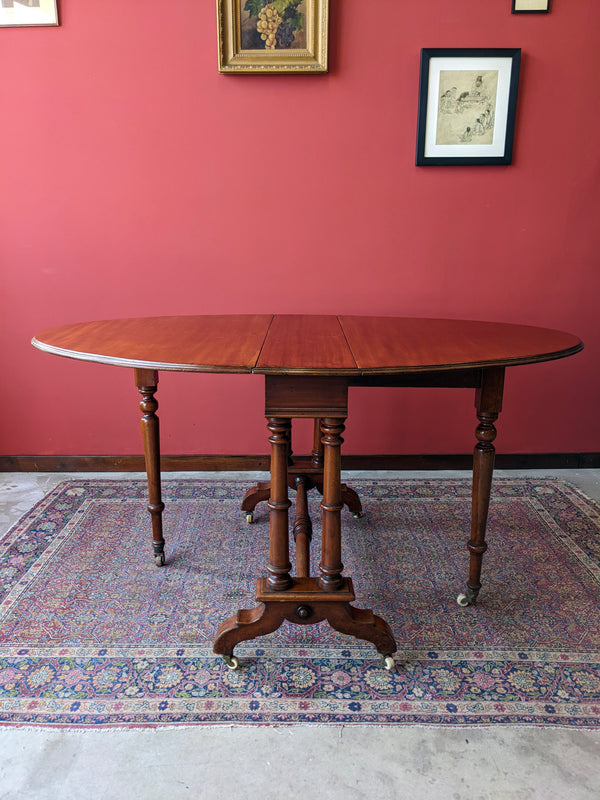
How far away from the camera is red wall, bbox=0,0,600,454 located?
2525 mm

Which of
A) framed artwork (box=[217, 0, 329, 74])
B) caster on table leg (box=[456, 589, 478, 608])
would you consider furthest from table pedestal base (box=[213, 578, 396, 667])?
framed artwork (box=[217, 0, 329, 74])

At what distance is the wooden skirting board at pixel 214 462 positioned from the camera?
298 cm

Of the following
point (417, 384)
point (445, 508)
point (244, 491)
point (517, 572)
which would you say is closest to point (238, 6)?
point (417, 384)

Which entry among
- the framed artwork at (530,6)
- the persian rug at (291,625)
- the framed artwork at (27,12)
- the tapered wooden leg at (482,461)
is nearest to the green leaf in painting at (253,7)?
the framed artwork at (27,12)

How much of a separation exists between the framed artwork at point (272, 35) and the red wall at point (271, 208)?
0.22 feet

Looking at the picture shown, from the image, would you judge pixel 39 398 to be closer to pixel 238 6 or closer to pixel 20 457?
pixel 20 457

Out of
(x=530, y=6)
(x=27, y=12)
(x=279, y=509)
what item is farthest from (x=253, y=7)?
(x=279, y=509)

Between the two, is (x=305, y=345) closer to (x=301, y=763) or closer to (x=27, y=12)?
(x=301, y=763)

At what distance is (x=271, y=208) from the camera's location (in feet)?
8.86

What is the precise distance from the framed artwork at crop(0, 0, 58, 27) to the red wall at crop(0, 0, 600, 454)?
0.04m

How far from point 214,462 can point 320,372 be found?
1.77m

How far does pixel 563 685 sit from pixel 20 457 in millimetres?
2705

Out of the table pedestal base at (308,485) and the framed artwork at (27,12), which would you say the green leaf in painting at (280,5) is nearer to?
the framed artwork at (27,12)

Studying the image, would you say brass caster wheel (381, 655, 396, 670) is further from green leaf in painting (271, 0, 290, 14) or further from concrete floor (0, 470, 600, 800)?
green leaf in painting (271, 0, 290, 14)
